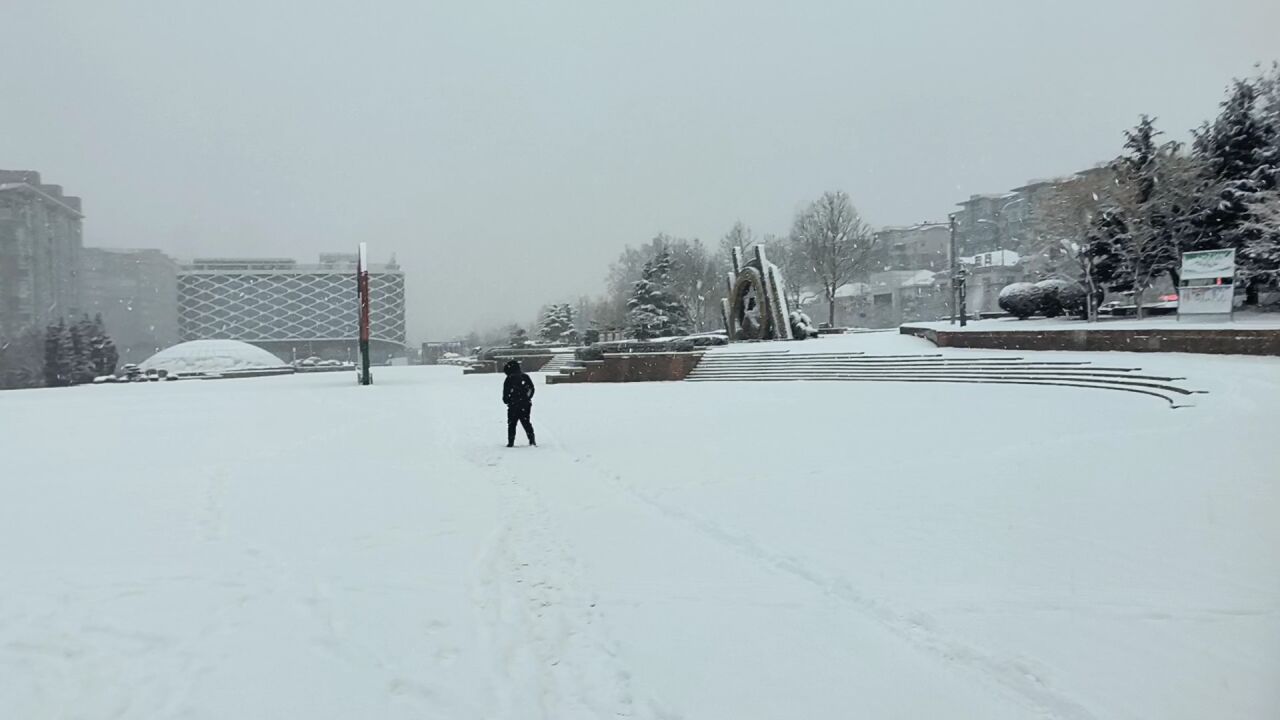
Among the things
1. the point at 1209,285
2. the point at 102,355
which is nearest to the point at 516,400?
the point at 1209,285

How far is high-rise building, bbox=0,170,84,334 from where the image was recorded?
65625mm

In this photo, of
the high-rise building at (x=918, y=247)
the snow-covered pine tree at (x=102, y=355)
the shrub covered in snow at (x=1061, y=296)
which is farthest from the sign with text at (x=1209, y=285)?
the snow-covered pine tree at (x=102, y=355)

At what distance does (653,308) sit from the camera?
136 ft

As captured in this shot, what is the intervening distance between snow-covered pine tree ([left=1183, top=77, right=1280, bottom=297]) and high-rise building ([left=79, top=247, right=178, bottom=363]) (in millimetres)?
109811

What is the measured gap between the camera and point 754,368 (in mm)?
24469

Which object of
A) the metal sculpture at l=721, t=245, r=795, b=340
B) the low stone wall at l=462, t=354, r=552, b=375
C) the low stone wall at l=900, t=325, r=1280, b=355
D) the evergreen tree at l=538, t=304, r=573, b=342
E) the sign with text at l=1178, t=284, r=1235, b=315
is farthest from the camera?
the evergreen tree at l=538, t=304, r=573, b=342

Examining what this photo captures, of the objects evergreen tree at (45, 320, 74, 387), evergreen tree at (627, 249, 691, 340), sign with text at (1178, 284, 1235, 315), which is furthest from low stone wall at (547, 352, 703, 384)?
evergreen tree at (45, 320, 74, 387)

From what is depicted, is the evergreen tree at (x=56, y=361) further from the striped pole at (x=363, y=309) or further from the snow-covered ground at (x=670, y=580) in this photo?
the snow-covered ground at (x=670, y=580)

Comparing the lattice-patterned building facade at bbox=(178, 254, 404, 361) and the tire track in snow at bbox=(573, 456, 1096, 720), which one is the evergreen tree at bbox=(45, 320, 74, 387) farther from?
the tire track in snow at bbox=(573, 456, 1096, 720)

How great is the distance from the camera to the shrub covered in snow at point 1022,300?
2775cm

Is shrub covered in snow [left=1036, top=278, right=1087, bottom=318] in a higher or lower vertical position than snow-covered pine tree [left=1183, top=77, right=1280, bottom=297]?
lower

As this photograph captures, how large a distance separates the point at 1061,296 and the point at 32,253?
8670cm

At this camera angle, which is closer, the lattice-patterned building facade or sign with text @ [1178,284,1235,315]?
sign with text @ [1178,284,1235,315]

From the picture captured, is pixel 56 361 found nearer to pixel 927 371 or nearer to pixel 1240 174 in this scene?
pixel 927 371
